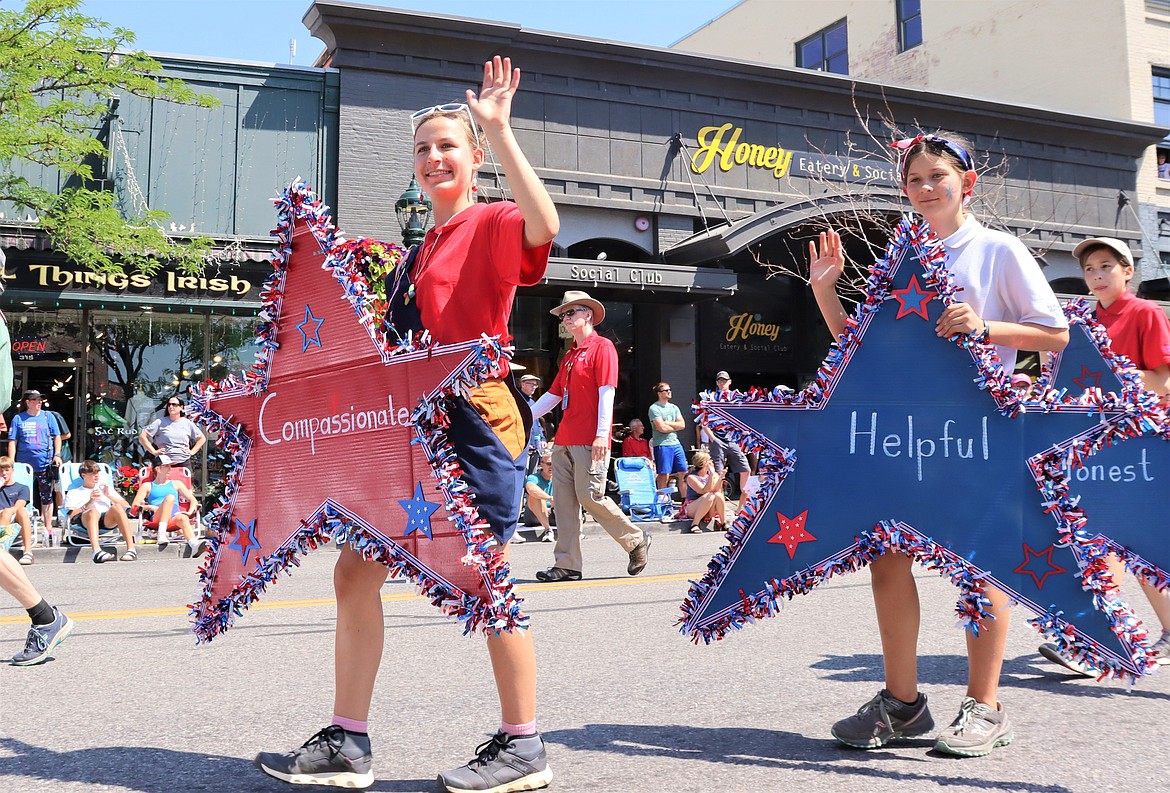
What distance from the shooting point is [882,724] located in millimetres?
3363

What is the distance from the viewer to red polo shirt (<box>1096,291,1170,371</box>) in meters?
4.89

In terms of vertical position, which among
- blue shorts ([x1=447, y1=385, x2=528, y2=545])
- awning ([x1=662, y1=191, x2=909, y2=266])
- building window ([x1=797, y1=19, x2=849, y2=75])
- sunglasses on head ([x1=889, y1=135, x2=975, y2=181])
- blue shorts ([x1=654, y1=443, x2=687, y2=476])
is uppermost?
building window ([x1=797, y1=19, x2=849, y2=75])

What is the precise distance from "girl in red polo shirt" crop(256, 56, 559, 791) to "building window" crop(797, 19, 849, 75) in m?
28.9

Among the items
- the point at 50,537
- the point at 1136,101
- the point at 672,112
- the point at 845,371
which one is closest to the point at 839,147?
the point at 672,112

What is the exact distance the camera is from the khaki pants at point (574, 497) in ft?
25.7

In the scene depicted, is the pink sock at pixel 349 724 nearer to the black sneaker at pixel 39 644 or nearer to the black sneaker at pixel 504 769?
the black sneaker at pixel 504 769

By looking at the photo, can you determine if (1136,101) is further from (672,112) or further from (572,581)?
(572,581)

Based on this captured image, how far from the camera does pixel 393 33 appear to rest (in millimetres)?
17781

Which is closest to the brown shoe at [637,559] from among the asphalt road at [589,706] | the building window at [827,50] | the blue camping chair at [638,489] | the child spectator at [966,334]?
the asphalt road at [589,706]

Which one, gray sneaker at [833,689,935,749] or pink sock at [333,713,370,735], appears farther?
gray sneaker at [833,689,935,749]

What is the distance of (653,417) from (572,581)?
8283 millimetres

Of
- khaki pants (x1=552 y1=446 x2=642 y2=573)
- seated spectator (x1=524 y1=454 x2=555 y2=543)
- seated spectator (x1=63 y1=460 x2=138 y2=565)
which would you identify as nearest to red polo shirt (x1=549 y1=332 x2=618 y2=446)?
khaki pants (x1=552 y1=446 x2=642 y2=573)

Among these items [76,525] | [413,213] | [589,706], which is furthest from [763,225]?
[589,706]

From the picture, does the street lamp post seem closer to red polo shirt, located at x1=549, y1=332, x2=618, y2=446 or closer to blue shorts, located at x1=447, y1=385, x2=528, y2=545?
red polo shirt, located at x1=549, y1=332, x2=618, y2=446
